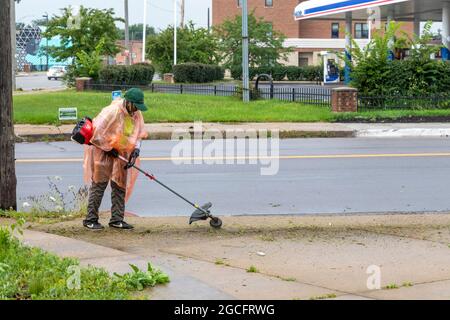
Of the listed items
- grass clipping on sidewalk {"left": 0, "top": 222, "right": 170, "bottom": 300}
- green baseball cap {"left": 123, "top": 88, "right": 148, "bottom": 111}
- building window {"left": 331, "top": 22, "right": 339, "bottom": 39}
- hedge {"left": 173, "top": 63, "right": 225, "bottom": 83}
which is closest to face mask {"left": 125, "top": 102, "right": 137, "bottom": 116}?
green baseball cap {"left": 123, "top": 88, "right": 148, "bottom": 111}

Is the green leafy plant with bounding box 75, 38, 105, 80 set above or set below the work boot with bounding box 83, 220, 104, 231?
above

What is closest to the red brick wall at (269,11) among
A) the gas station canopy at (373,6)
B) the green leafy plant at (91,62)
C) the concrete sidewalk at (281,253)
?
the gas station canopy at (373,6)

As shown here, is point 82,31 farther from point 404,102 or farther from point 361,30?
point 361,30

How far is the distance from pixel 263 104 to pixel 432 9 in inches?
806

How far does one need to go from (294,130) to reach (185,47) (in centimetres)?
3305

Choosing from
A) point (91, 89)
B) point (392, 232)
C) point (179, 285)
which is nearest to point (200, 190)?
point (392, 232)

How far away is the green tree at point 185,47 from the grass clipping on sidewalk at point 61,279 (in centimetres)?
4713

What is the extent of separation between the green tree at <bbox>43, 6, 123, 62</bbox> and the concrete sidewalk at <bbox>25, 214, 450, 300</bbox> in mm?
31515

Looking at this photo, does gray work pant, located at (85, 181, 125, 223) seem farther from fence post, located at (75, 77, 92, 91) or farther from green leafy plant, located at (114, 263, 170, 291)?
fence post, located at (75, 77, 92, 91)

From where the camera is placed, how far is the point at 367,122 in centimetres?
2441

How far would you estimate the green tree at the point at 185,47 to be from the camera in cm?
5388

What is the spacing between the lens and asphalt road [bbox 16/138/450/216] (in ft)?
36.8

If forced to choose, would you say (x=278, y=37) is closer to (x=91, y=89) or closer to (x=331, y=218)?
A: (x=91, y=89)

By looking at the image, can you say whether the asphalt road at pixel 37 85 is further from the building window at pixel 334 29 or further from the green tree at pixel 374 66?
the building window at pixel 334 29
